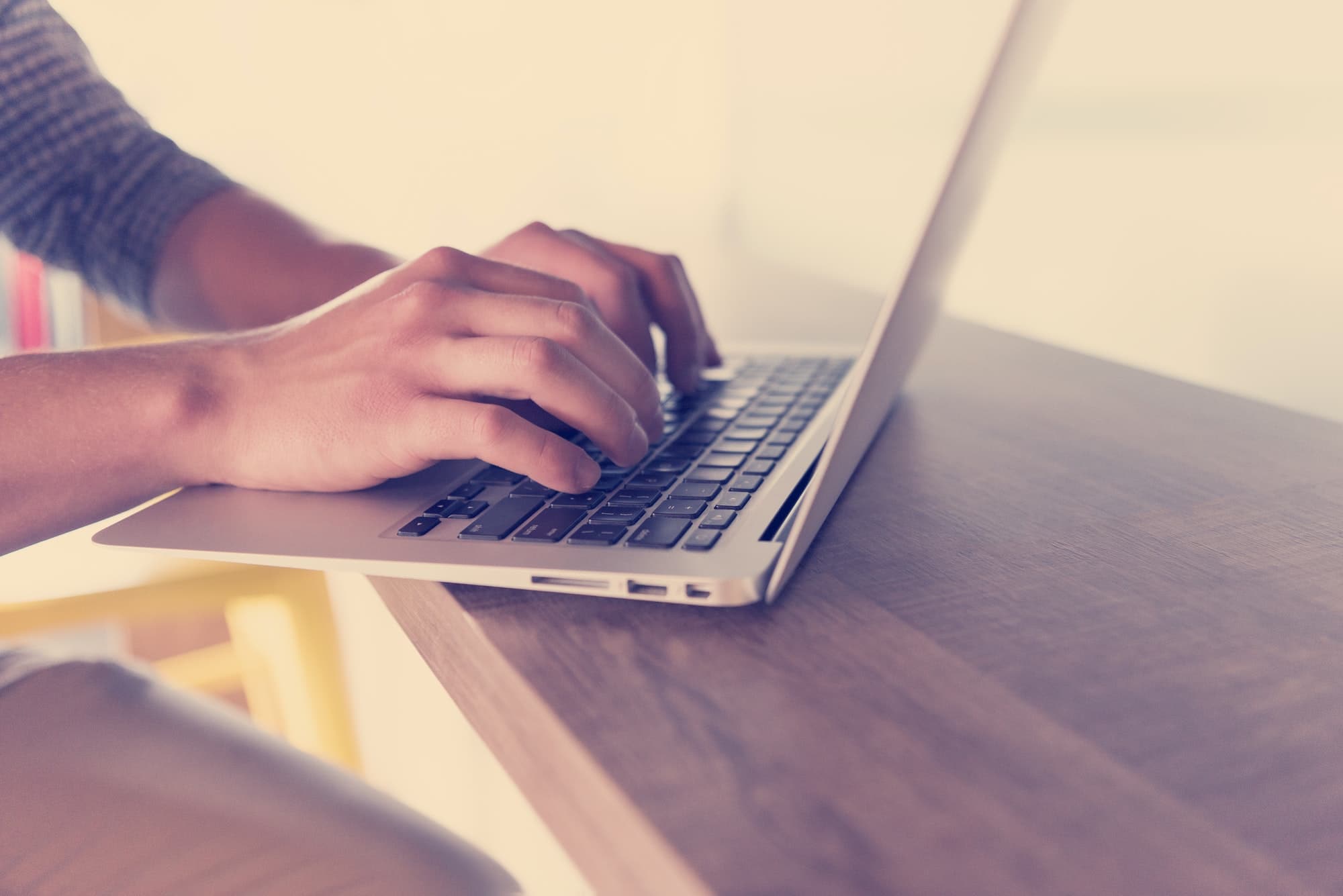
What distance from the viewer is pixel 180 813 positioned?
0.50 m

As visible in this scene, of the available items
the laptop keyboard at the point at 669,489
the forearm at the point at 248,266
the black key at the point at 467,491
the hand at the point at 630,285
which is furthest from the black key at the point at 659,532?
the forearm at the point at 248,266

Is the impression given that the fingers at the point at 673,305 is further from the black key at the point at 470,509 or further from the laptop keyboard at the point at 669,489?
the black key at the point at 470,509

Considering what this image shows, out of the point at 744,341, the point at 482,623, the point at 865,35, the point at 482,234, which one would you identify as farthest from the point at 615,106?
the point at 482,623

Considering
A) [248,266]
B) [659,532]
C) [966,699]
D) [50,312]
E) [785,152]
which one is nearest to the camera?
[966,699]

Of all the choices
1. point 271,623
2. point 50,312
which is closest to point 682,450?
point 271,623

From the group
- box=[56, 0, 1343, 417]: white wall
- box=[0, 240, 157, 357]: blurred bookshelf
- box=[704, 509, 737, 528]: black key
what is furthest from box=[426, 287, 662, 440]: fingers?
box=[0, 240, 157, 357]: blurred bookshelf

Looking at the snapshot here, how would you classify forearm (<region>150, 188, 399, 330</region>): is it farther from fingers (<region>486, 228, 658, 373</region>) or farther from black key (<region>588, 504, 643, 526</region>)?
black key (<region>588, 504, 643, 526</region>)

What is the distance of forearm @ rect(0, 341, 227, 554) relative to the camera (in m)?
0.51

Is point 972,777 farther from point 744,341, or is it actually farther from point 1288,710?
point 744,341

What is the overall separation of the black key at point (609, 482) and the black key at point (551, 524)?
0.03m

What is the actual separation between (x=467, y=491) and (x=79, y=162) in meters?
0.60

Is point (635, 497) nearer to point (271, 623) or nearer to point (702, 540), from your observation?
point (702, 540)

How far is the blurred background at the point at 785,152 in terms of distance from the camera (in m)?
0.76

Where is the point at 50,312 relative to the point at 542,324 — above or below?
below
